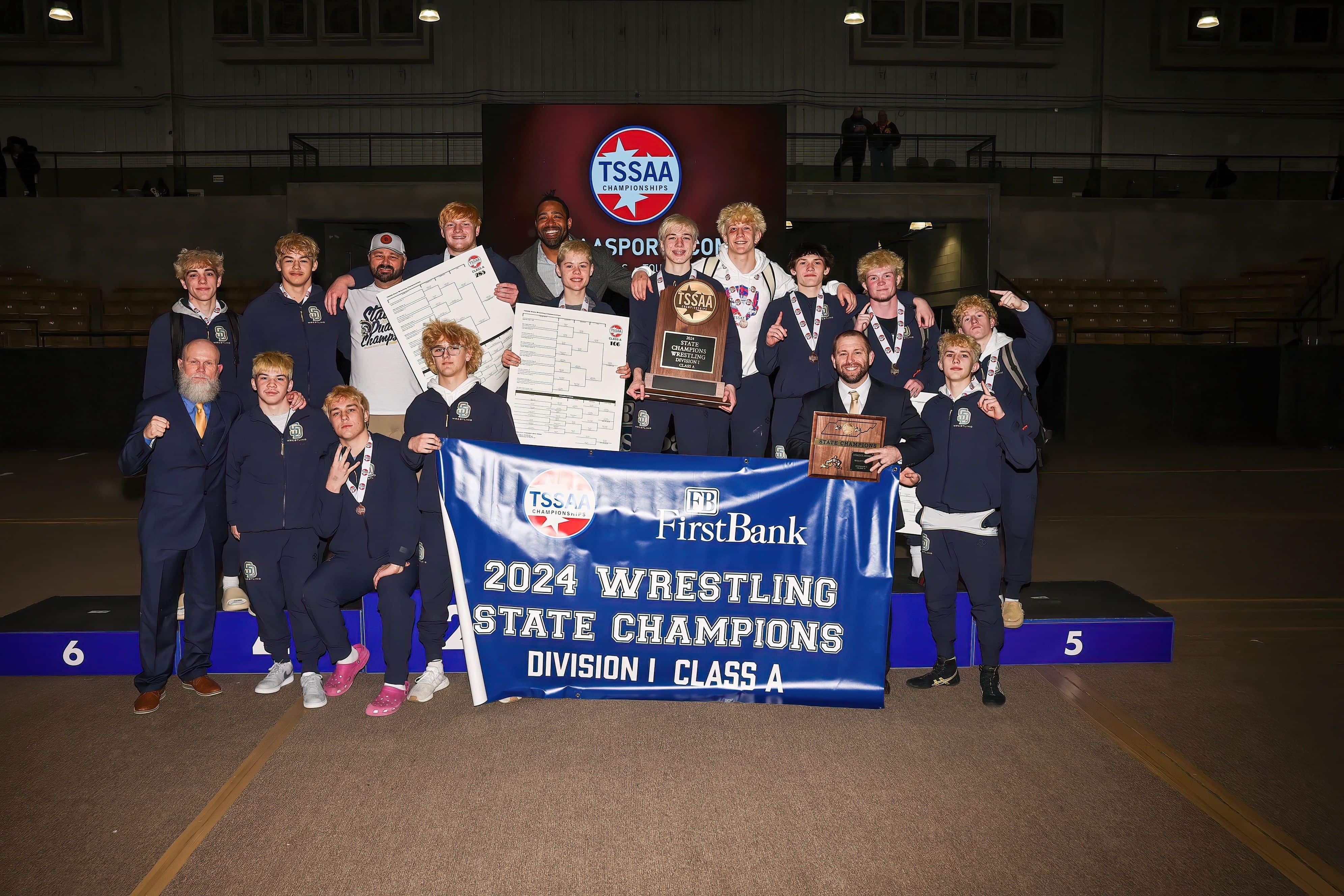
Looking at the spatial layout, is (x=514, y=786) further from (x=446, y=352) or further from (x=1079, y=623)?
(x=1079, y=623)

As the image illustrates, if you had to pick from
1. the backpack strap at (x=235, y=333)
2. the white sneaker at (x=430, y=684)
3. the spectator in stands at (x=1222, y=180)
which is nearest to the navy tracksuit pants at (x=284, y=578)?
the white sneaker at (x=430, y=684)

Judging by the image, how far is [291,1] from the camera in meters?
19.4

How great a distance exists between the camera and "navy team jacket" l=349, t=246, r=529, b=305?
4.87 m

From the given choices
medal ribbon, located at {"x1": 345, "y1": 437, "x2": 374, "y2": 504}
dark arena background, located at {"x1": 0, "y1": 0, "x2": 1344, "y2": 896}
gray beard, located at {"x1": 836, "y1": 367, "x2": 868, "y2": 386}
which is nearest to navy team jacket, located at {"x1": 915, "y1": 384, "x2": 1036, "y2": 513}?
dark arena background, located at {"x1": 0, "y1": 0, "x2": 1344, "y2": 896}

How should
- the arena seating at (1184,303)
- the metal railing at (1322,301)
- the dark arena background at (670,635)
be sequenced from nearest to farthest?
the dark arena background at (670,635)
the arena seating at (1184,303)
the metal railing at (1322,301)

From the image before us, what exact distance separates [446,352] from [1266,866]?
142 inches

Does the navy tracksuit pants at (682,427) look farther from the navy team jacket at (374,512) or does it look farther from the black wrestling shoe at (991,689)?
the black wrestling shoe at (991,689)

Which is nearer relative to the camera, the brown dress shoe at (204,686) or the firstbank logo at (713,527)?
the firstbank logo at (713,527)

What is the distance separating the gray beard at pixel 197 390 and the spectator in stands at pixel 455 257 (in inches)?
36.7

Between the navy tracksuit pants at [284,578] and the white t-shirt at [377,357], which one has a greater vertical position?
the white t-shirt at [377,357]

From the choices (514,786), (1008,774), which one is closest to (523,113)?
(514,786)

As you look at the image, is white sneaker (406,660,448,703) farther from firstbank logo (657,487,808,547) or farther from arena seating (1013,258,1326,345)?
arena seating (1013,258,1326,345)

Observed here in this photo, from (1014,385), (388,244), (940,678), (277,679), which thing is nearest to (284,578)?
(277,679)

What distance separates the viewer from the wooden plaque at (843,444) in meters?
3.84
